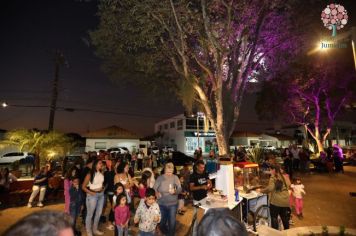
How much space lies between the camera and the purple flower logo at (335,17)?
7008 millimetres

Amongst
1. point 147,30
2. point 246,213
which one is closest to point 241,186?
point 246,213

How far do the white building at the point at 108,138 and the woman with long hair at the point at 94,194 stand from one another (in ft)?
96.3

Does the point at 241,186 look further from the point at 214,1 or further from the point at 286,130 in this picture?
the point at 286,130

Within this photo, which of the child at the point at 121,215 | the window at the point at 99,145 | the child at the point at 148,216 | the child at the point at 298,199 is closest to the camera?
the child at the point at 148,216

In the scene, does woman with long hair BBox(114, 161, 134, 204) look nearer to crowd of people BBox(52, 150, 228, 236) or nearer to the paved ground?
crowd of people BBox(52, 150, 228, 236)

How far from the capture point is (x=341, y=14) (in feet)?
23.5

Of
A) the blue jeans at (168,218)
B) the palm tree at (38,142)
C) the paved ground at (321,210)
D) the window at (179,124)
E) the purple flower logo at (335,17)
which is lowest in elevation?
the paved ground at (321,210)

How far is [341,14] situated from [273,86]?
60.2 feet

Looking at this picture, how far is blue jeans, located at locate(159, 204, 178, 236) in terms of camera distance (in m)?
5.34

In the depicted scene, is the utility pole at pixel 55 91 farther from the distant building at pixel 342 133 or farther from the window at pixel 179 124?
the distant building at pixel 342 133

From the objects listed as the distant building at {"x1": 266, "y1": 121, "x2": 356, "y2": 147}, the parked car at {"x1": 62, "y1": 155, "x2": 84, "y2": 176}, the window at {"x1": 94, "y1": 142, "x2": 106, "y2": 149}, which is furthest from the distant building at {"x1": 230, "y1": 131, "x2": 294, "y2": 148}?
the parked car at {"x1": 62, "y1": 155, "x2": 84, "y2": 176}

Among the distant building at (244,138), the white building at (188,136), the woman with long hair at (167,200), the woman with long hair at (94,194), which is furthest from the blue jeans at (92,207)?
the distant building at (244,138)

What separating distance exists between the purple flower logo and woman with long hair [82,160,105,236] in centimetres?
762

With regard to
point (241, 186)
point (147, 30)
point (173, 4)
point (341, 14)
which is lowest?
point (241, 186)
